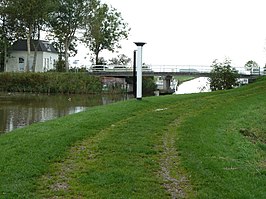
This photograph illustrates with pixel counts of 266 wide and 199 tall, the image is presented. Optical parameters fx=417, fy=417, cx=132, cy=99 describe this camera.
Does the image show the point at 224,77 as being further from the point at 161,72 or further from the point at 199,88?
the point at 161,72

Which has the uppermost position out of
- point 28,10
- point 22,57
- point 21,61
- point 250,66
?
point 28,10

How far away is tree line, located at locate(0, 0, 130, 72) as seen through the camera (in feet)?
153

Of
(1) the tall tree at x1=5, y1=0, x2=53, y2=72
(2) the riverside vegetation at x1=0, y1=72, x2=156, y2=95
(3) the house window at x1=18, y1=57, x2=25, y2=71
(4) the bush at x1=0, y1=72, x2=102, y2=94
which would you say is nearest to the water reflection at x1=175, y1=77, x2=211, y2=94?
(2) the riverside vegetation at x1=0, y1=72, x2=156, y2=95

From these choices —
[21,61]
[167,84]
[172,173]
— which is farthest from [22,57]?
[172,173]

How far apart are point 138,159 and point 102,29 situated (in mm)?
51093

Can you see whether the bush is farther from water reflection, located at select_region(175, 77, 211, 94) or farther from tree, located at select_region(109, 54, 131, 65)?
tree, located at select_region(109, 54, 131, 65)

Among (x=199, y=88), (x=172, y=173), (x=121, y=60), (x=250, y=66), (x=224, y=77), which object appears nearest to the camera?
(x=172, y=173)

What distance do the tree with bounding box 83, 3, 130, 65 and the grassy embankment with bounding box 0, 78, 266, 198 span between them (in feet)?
140

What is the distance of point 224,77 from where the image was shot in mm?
33125

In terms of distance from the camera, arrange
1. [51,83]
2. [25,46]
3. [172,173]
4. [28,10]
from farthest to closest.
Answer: [25,46] < [28,10] < [51,83] < [172,173]

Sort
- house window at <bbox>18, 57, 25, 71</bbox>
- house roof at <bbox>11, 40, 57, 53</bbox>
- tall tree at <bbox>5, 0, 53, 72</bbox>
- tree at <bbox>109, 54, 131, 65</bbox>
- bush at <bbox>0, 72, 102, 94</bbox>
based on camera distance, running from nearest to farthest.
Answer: bush at <bbox>0, 72, 102, 94</bbox> → tall tree at <bbox>5, 0, 53, 72</bbox> → house roof at <bbox>11, 40, 57, 53</bbox> → house window at <bbox>18, 57, 25, 71</bbox> → tree at <bbox>109, 54, 131, 65</bbox>

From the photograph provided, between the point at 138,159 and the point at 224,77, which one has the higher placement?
the point at 224,77

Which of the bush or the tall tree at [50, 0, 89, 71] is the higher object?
the tall tree at [50, 0, 89, 71]

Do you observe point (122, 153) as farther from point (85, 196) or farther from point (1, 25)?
point (1, 25)
